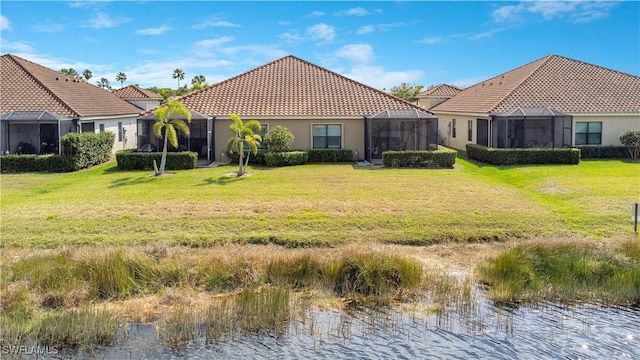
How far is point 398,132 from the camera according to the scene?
3114 centimetres

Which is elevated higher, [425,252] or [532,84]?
[532,84]

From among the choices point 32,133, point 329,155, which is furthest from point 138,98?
point 329,155

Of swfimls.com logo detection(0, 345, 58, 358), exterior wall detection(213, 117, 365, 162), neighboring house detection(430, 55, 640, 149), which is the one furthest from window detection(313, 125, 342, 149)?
swfimls.com logo detection(0, 345, 58, 358)

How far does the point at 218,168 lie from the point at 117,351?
1854cm

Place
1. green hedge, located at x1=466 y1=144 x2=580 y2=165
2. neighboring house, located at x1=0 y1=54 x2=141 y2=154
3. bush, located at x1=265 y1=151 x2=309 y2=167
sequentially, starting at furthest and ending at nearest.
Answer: neighboring house, located at x1=0 y1=54 x2=141 y2=154 → green hedge, located at x1=466 y1=144 x2=580 y2=165 → bush, located at x1=265 y1=151 x2=309 y2=167

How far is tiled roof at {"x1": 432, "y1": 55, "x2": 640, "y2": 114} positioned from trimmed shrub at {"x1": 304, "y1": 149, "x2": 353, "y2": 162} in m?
8.49

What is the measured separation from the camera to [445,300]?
457 inches

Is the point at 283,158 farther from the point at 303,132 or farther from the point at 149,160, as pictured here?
the point at 149,160

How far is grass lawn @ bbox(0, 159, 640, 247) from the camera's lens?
15.6 metres

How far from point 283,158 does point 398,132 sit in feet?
23.0

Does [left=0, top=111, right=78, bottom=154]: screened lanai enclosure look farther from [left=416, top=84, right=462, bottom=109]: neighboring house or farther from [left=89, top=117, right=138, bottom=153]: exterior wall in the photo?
[left=416, top=84, right=462, bottom=109]: neighboring house

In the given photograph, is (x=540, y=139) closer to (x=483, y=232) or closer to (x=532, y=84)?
(x=532, y=84)

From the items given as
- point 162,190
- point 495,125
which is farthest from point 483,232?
point 495,125

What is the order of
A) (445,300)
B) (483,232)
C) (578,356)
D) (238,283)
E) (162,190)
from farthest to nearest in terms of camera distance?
(162,190) < (483,232) < (238,283) < (445,300) < (578,356)
